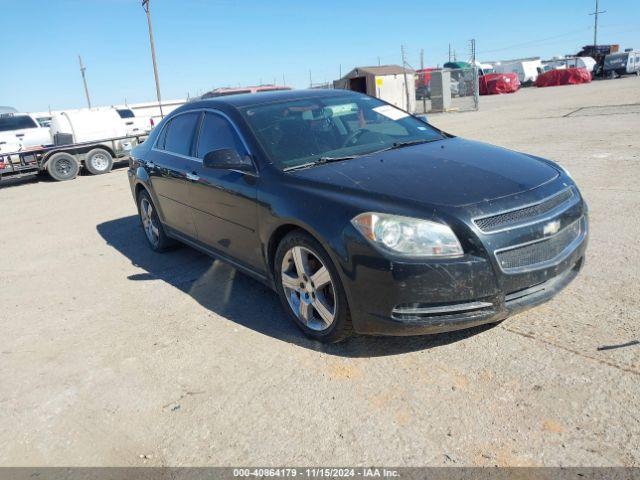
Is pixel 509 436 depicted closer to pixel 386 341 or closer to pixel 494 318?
pixel 494 318

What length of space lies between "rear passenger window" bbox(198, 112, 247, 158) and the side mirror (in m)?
0.12

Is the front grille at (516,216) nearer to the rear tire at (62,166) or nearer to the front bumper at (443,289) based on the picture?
the front bumper at (443,289)

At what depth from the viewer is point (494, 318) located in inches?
110

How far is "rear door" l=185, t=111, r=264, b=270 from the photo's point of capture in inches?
145

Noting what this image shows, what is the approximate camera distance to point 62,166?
13805 mm

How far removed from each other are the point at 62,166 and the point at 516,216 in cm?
1378

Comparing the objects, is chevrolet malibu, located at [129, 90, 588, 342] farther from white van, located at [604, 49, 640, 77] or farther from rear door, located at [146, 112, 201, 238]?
white van, located at [604, 49, 640, 77]

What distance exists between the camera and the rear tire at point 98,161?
46.5 feet

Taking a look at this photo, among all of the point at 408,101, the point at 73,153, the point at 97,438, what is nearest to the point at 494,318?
the point at 97,438


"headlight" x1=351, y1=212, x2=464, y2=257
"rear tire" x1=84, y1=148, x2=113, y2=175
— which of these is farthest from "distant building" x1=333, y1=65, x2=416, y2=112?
"headlight" x1=351, y1=212, x2=464, y2=257

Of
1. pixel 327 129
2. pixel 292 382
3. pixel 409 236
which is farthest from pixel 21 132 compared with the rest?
pixel 409 236

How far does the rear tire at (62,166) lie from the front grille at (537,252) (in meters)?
13.7

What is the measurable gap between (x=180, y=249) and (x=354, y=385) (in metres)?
3.65

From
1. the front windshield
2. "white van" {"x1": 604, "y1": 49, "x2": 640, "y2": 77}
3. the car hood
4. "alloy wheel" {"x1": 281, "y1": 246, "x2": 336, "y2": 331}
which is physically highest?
"white van" {"x1": 604, "y1": 49, "x2": 640, "y2": 77}
